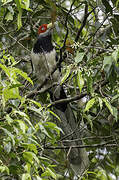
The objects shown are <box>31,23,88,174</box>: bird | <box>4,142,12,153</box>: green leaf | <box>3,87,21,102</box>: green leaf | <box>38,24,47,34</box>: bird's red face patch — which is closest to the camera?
<box>4,142,12,153</box>: green leaf

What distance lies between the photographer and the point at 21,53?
15.9 ft

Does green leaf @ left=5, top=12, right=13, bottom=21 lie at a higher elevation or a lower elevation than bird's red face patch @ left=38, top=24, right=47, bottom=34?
higher

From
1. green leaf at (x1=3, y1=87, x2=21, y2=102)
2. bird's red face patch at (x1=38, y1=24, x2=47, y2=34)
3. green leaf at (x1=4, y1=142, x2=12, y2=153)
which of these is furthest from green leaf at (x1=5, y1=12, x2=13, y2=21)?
bird's red face patch at (x1=38, y1=24, x2=47, y2=34)

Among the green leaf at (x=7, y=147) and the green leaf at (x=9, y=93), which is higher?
the green leaf at (x=9, y=93)

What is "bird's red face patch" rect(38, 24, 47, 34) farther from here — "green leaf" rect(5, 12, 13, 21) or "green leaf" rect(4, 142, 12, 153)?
"green leaf" rect(4, 142, 12, 153)

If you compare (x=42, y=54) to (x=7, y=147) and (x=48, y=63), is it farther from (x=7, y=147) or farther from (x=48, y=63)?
(x=7, y=147)

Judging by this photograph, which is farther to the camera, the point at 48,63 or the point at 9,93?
the point at 48,63

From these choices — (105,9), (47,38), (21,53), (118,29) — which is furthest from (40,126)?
(21,53)

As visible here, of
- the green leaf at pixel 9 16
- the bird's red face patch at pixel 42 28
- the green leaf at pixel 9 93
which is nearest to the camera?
the green leaf at pixel 9 93

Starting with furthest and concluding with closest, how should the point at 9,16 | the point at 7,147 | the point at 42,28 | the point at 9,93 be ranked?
the point at 42,28 < the point at 9,16 < the point at 9,93 < the point at 7,147

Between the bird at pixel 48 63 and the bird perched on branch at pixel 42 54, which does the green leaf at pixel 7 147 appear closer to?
the bird at pixel 48 63

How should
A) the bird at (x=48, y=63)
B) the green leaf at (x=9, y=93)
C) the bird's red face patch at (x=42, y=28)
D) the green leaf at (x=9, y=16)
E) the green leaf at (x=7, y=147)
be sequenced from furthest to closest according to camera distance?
the bird's red face patch at (x=42, y=28), the bird at (x=48, y=63), the green leaf at (x=9, y=16), the green leaf at (x=9, y=93), the green leaf at (x=7, y=147)

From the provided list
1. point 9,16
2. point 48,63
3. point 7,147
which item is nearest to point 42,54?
point 48,63

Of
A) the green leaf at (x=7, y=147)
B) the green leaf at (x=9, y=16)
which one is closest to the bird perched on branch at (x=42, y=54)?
the green leaf at (x=9, y=16)
